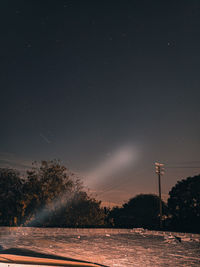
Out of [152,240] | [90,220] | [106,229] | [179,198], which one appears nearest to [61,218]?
[90,220]

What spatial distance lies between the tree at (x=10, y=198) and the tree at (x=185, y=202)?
1941 cm

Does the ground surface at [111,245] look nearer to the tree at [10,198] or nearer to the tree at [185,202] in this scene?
the tree at [10,198]

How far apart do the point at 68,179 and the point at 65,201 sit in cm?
152

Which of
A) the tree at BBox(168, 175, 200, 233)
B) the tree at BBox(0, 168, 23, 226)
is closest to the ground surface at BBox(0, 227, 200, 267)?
the tree at BBox(0, 168, 23, 226)

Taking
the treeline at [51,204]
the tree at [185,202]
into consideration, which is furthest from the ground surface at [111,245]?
the tree at [185,202]

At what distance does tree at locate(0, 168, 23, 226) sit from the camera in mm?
18562

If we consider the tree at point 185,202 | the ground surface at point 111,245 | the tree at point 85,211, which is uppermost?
the tree at point 185,202

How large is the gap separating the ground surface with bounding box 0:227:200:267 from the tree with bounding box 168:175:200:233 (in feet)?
76.1

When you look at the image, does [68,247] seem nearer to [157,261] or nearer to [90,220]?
[157,261]

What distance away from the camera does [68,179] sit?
1958 centimetres

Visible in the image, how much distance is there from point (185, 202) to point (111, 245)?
29066 mm

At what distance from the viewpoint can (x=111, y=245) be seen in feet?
31.2

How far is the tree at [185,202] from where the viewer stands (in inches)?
1336

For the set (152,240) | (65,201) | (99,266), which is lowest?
(99,266)
